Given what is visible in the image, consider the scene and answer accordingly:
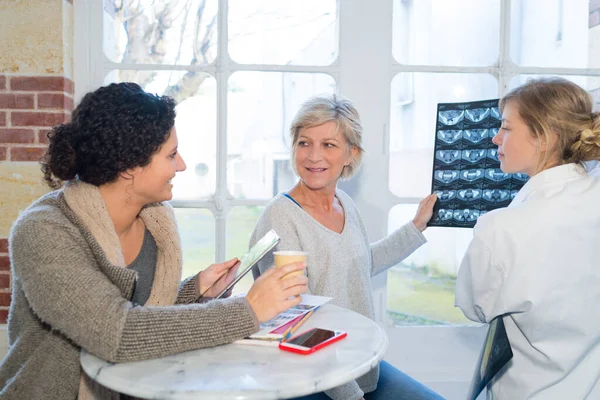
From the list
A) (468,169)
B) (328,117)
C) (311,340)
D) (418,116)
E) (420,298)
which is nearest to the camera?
(311,340)

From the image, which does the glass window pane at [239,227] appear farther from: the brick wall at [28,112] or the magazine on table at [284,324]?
the magazine on table at [284,324]

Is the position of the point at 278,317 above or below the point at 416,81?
below

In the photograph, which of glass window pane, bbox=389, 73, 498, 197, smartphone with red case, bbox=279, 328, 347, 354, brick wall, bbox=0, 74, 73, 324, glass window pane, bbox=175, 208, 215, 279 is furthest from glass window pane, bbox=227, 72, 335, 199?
smartphone with red case, bbox=279, 328, 347, 354

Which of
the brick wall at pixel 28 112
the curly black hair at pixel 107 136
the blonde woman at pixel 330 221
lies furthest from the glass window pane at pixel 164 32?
the curly black hair at pixel 107 136

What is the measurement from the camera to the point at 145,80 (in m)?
2.43

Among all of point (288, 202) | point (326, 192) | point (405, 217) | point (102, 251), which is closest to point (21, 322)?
point (102, 251)

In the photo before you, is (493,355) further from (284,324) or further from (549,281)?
(284,324)

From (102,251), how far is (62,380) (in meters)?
0.32

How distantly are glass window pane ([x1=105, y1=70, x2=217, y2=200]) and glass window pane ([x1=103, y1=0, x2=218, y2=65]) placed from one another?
2.5 inches

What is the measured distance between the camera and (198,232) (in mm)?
2490

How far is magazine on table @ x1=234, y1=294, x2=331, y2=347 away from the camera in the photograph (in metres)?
1.25

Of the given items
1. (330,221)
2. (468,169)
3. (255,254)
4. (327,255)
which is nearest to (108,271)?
(255,254)

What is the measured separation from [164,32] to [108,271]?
1.42 metres

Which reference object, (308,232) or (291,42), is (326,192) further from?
(291,42)
